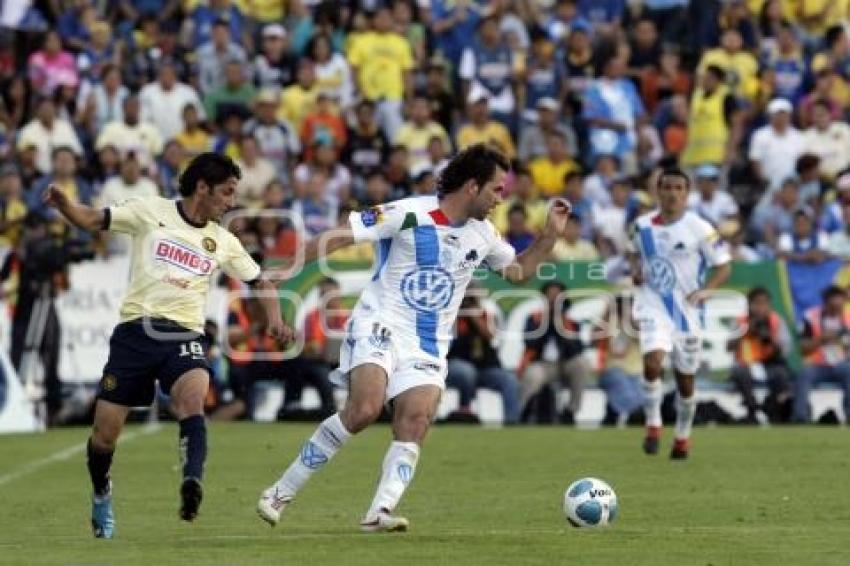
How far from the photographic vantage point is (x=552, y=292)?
26.9 metres

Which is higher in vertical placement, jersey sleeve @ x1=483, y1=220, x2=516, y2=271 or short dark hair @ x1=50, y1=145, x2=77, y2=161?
jersey sleeve @ x1=483, y1=220, x2=516, y2=271

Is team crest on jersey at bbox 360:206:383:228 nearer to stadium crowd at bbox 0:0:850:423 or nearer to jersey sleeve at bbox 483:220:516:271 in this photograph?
jersey sleeve at bbox 483:220:516:271

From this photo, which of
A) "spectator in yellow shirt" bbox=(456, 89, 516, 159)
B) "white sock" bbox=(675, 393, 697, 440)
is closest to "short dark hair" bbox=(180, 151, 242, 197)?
"white sock" bbox=(675, 393, 697, 440)

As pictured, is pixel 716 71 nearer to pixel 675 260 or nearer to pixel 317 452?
pixel 675 260

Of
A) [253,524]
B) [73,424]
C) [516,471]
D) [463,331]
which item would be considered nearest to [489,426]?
[463,331]

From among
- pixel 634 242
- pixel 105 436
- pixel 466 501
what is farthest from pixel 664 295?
pixel 105 436

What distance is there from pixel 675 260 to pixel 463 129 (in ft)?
29.4

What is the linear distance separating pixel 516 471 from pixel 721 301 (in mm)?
8462

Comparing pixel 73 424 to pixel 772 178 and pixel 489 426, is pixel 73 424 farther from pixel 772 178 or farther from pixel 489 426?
pixel 772 178

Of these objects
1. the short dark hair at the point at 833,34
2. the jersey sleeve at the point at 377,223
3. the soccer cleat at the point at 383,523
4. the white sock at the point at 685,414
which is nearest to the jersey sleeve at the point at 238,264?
the jersey sleeve at the point at 377,223

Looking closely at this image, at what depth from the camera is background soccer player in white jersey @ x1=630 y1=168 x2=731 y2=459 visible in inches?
829

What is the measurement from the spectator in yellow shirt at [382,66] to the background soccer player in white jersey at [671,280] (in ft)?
31.4

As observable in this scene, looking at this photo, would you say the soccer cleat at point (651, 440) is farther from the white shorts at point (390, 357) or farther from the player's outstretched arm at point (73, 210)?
the player's outstretched arm at point (73, 210)

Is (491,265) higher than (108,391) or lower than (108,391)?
higher
